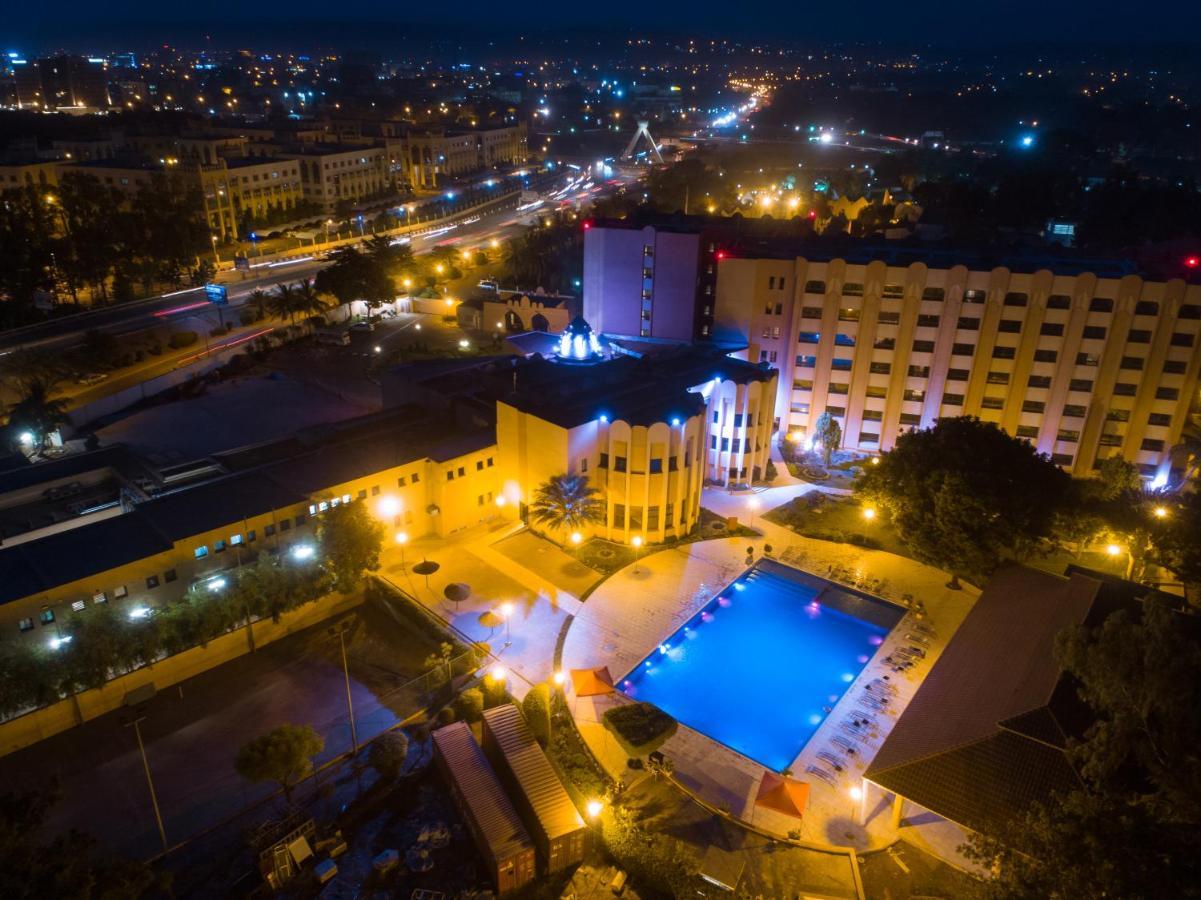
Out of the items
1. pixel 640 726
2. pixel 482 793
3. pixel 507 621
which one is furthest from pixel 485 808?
pixel 507 621

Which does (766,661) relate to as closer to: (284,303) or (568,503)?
(568,503)

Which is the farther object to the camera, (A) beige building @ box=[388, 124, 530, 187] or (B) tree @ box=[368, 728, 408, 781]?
(A) beige building @ box=[388, 124, 530, 187]

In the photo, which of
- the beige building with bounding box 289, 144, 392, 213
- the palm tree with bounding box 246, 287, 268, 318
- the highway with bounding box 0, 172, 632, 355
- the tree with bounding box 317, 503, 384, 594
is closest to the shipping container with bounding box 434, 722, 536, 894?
the tree with bounding box 317, 503, 384, 594

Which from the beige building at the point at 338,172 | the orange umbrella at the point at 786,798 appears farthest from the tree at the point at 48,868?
the beige building at the point at 338,172

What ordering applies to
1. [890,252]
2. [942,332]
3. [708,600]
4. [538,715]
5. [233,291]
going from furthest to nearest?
[233,291]
[890,252]
[942,332]
[708,600]
[538,715]

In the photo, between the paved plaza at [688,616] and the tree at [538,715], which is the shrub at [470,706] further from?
the paved plaza at [688,616]

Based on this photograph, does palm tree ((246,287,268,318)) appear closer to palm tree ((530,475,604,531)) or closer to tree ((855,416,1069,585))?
palm tree ((530,475,604,531))
